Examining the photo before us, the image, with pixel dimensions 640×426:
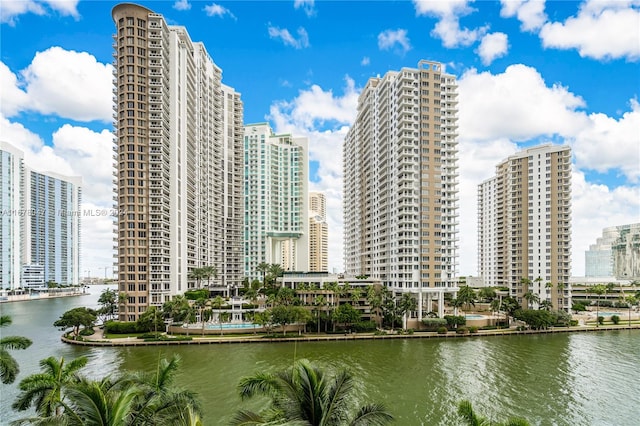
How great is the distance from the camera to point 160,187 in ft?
261

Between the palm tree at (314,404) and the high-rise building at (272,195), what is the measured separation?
398 feet

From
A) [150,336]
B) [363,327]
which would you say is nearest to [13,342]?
[150,336]

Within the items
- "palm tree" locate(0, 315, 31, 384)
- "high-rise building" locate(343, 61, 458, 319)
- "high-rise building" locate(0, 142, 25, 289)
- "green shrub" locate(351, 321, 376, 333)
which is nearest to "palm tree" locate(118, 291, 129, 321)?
"green shrub" locate(351, 321, 376, 333)

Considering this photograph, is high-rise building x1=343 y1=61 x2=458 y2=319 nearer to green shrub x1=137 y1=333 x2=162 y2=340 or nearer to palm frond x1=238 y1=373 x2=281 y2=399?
green shrub x1=137 y1=333 x2=162 y2=340

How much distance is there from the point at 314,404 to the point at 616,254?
19374 centimetres

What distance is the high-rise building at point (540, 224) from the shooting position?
96.1 metres

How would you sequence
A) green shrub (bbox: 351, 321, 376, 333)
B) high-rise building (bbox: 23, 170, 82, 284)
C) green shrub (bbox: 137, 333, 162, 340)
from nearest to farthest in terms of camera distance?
green shrub (bbox: 137, 333, 162, 340) < green shrub (bbox: 351, 321, 376, 333) < high-rise building (bbox: 23, 170, 82, 284)

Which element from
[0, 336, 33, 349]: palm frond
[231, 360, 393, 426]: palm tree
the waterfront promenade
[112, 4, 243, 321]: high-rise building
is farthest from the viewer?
[112, 4, 243, 321]: high-rise building

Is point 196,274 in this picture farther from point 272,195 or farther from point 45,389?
point 45,389

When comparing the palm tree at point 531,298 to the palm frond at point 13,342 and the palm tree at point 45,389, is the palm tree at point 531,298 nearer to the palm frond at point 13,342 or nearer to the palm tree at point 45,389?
the palm tree at point 45,389

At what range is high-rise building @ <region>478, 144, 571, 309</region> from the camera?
96062 mm

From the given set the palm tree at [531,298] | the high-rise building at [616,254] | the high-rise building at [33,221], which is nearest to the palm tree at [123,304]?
the palm tree at [531,298]

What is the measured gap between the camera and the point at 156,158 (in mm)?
80812

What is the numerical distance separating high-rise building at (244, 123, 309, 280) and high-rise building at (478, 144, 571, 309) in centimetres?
7149
